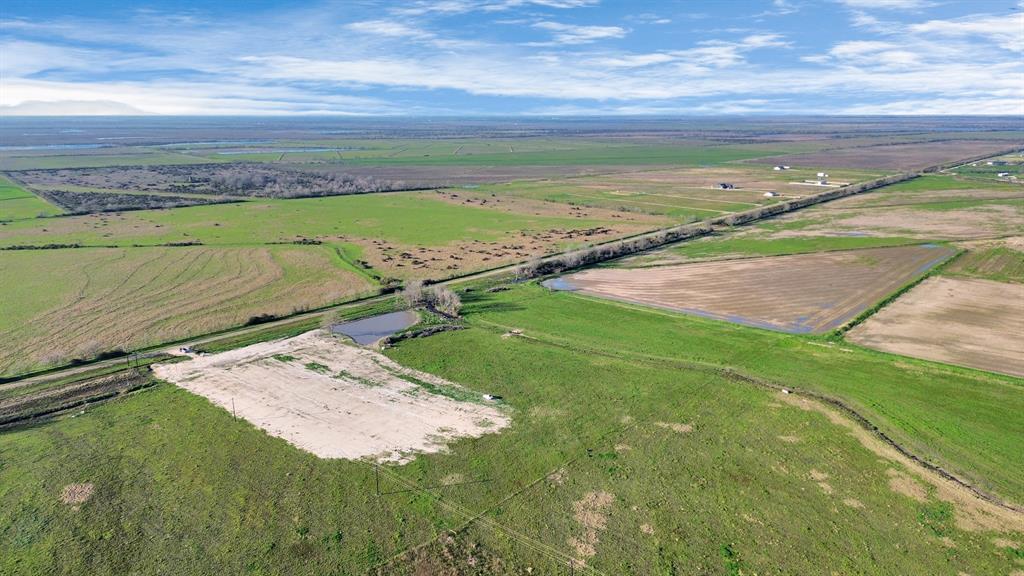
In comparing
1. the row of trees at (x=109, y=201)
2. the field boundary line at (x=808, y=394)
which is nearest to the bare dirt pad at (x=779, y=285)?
the field boundary line at (x=808, y=394)

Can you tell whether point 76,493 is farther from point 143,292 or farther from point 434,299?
point 143,292

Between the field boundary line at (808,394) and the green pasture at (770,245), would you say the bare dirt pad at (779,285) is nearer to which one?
the green pasture at (770,245)

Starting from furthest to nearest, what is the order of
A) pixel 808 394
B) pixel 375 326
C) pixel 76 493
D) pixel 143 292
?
pixel 143 292
pixel 375 326
pixel 808 394
pixel 76 493

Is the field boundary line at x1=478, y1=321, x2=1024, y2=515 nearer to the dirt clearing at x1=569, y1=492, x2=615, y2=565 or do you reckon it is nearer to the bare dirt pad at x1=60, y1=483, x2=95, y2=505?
the dirt clearing at x1=569, y1=492, x2=615, y2=565

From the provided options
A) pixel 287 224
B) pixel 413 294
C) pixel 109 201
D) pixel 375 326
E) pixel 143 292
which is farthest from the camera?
pixel 109 201

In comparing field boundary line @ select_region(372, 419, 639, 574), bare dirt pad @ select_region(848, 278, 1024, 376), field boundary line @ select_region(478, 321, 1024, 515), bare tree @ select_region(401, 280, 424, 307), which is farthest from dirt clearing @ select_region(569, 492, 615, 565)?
bare tree @ select_region(401, 280, 424, 307)

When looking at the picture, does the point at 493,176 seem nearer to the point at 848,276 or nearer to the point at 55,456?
the point at 848,276

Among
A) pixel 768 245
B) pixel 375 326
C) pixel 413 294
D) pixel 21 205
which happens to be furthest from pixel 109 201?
pixel 768 245
